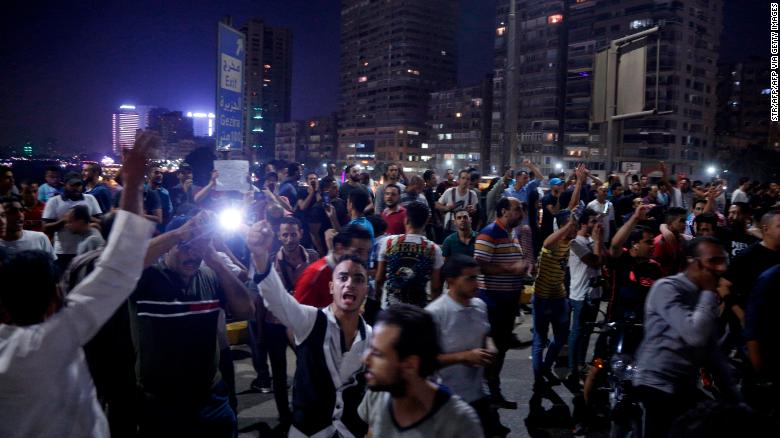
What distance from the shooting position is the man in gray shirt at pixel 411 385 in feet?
7.60

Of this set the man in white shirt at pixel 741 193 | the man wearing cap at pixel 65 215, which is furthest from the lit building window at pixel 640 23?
the man wearing cap at pixel 65 215

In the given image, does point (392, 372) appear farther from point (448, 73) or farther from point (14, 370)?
point (448, 73)

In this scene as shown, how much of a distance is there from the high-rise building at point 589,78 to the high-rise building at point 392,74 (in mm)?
38819

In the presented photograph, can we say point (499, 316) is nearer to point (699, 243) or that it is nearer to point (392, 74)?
point (699, 243)

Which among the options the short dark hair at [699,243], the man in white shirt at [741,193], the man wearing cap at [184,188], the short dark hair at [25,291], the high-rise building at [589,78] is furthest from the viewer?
the high-rise building at [589,78]

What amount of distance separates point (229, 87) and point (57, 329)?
709 centimetres

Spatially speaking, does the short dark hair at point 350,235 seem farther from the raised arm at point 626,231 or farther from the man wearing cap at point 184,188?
the man wearing cap at point 184,188

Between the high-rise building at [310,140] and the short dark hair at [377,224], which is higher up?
the high-rise building at [310,140]

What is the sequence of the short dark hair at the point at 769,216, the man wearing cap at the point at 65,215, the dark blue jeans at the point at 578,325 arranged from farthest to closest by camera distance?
the man wearing cap at the point at 65,215, the dark blue jeans at the point at 578,325, the short dark hair at the point at 769,216

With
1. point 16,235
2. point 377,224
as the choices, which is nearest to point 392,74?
point 377,224

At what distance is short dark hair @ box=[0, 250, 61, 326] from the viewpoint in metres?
2.27

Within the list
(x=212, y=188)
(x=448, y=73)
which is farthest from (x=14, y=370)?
(x=448, y=73)

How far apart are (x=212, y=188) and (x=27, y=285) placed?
6.53 m

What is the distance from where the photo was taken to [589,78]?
99312 mm
